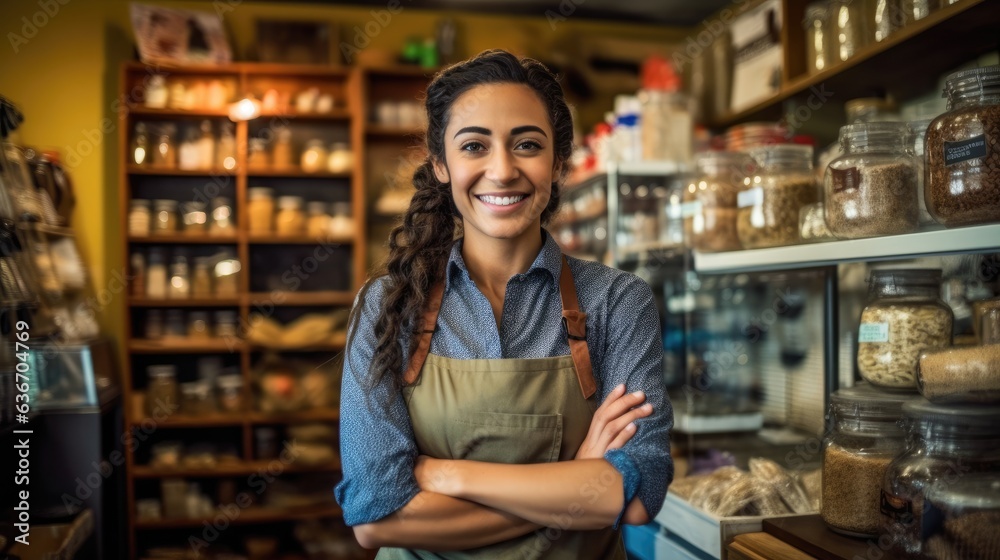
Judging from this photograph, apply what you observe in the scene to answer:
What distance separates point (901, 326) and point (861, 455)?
24 cm

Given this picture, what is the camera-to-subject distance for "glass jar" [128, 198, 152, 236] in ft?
12.2

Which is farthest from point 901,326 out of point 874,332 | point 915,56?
point 915,56

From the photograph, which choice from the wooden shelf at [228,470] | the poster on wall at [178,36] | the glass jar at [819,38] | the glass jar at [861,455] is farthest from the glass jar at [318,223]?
the glass jar at [861,455]

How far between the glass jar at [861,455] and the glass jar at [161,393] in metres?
Result: 3.26

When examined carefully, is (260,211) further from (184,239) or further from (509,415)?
(509,415)

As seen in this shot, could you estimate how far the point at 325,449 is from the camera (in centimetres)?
378

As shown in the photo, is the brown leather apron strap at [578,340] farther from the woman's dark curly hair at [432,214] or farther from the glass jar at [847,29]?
the glass jar at [847,29]

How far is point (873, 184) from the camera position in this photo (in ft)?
4.39

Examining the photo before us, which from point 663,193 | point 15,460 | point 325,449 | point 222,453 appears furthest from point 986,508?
point 222,453

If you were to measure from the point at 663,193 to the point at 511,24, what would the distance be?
2.08 metres

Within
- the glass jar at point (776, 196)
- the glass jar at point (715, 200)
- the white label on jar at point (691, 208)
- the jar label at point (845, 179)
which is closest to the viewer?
the jar label at point (845, 179)

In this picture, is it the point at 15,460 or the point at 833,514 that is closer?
the point at 833,514

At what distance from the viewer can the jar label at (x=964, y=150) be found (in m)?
1.11

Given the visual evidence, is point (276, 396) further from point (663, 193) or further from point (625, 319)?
point (625, 319)
